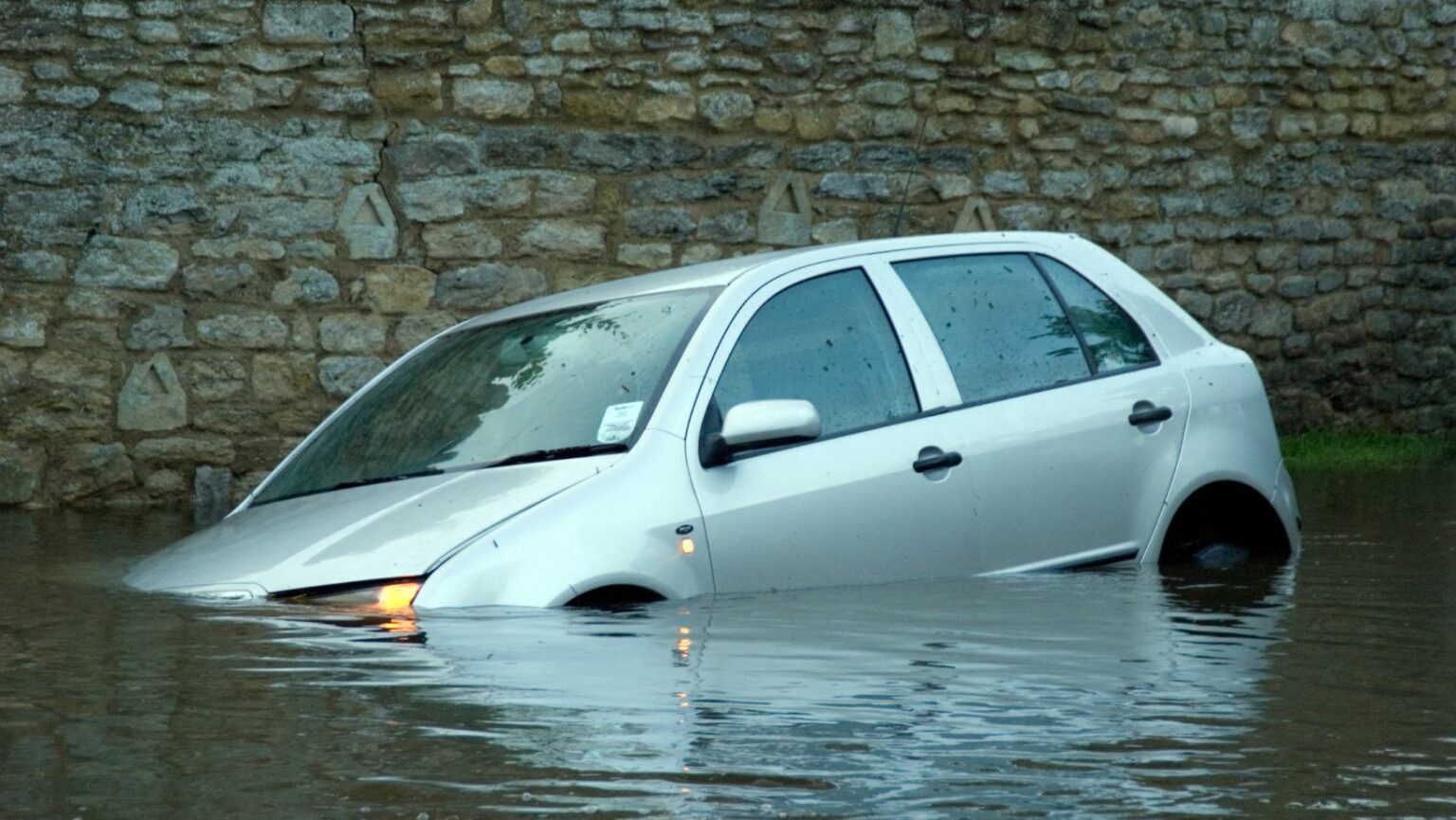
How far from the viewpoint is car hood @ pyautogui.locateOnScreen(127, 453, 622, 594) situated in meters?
5.16

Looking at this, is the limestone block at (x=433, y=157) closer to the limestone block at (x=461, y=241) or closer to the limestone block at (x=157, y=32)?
the limestone block at (x=461, y=241)

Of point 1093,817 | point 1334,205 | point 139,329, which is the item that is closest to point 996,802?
point 1093,817

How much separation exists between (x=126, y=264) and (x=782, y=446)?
6.31 m

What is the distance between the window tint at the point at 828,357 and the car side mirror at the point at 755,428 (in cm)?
21

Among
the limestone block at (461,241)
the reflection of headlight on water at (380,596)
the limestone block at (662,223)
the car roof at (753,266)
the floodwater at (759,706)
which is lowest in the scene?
the floodwater at (759,706)

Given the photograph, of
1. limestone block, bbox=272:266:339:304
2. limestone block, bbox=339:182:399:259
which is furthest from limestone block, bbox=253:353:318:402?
limestone block, bbox=339:182:399:259

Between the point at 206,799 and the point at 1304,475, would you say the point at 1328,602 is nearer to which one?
the point at 206,799

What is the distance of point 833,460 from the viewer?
5707mm

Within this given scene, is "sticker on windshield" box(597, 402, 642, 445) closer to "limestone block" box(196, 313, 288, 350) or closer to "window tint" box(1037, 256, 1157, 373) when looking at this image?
"window tint" box(1037, 256, 1157, 373)

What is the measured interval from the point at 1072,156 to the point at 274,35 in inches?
201

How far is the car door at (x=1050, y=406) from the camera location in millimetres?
6035

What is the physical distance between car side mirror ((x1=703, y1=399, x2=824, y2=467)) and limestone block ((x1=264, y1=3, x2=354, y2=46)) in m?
6.46

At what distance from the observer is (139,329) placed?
10945 millimetres

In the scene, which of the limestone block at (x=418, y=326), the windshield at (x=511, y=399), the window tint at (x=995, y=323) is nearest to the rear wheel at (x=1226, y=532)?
the window tint at (x=995, y=323)
